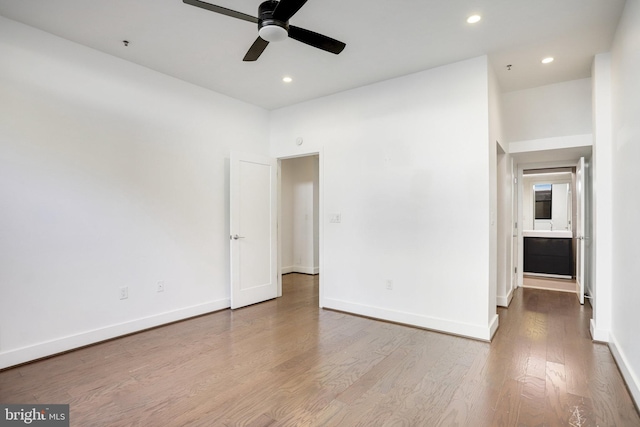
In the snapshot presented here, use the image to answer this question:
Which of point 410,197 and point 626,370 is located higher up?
point 410,197

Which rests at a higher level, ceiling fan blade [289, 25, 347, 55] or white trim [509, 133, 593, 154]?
ceiling fan blade [289, 25, 347, 55]

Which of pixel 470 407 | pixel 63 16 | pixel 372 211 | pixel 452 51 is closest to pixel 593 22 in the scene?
pixel 452 51

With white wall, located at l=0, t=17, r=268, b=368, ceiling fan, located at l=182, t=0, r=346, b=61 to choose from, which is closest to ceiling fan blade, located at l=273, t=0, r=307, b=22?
ceiling fan, located at l=182, t=0, r=346, b=61

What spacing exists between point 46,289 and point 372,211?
3282mm

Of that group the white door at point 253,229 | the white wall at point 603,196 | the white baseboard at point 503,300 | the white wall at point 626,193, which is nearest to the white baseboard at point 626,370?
the white wall at point 626,193

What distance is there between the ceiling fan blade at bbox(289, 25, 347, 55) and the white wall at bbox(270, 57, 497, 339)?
1.54 metres

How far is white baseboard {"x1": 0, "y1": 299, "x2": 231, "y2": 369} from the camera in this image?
2650 millimetres

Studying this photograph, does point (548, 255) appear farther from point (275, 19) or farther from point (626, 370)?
point (275, 19)

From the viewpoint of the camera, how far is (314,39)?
235cm

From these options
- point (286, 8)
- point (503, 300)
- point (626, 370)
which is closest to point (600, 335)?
point (626, 370)

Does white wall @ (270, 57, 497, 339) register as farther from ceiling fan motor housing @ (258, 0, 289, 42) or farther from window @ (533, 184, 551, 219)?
window @ (533, 184, 551, 219)

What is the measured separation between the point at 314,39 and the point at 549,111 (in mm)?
3426

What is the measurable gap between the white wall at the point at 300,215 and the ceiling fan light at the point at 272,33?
456cm

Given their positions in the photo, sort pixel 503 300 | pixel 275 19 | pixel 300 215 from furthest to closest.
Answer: pixel 300 215, pixel 503 300, pixel 275 19
